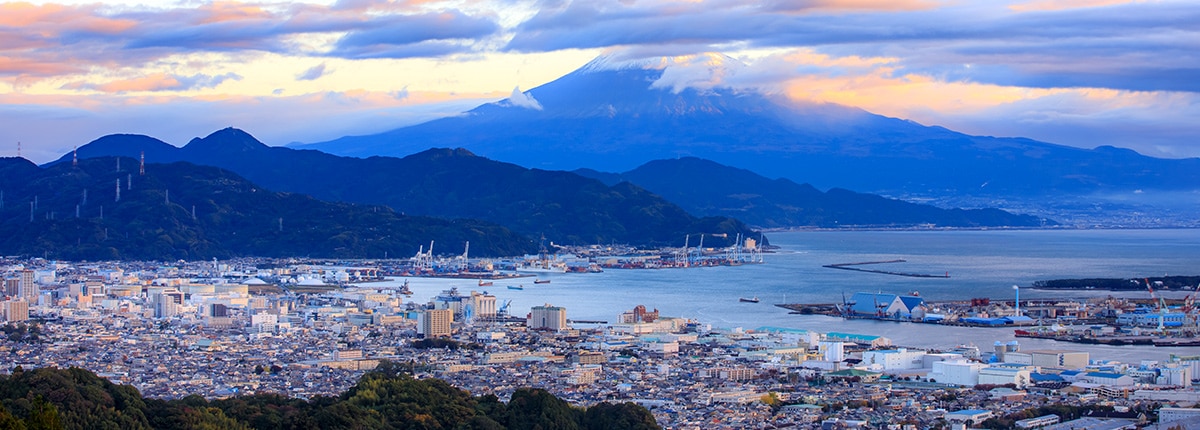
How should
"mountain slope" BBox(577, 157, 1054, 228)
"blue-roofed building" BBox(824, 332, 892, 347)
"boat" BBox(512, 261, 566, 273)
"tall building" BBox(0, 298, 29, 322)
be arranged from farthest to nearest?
"mountain slope" BBox(577, 157, 1054, 228), "boat" BBox(512, 261, 566, 273), "tall building" BBox(0, 298, 29, 322), "blue-roofed building" BBox(824, 332, 892, 347)

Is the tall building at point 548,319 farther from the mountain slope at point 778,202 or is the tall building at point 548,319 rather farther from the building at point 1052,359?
the mountain slope at point 778,202

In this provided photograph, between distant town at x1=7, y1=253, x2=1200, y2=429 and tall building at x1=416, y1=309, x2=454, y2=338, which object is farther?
tall building at x1=416, y1=309, x2=454, y2=338

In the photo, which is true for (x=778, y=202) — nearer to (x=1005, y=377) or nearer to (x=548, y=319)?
(x=548, y=319)

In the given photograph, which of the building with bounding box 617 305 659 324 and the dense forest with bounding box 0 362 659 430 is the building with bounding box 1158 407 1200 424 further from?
the building with bounding box 617 305 659 324

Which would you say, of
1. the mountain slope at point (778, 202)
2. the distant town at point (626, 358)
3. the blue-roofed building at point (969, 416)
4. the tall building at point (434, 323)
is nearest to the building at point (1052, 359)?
the distant town at point (626, 358)

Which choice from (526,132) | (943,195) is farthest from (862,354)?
(943,195)

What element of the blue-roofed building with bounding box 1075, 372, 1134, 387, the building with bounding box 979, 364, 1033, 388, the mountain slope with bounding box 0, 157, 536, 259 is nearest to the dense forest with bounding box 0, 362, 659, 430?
the building with bounding box 979, 364, 1033, 388

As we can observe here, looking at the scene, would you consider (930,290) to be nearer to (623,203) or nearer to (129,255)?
(129,255)
